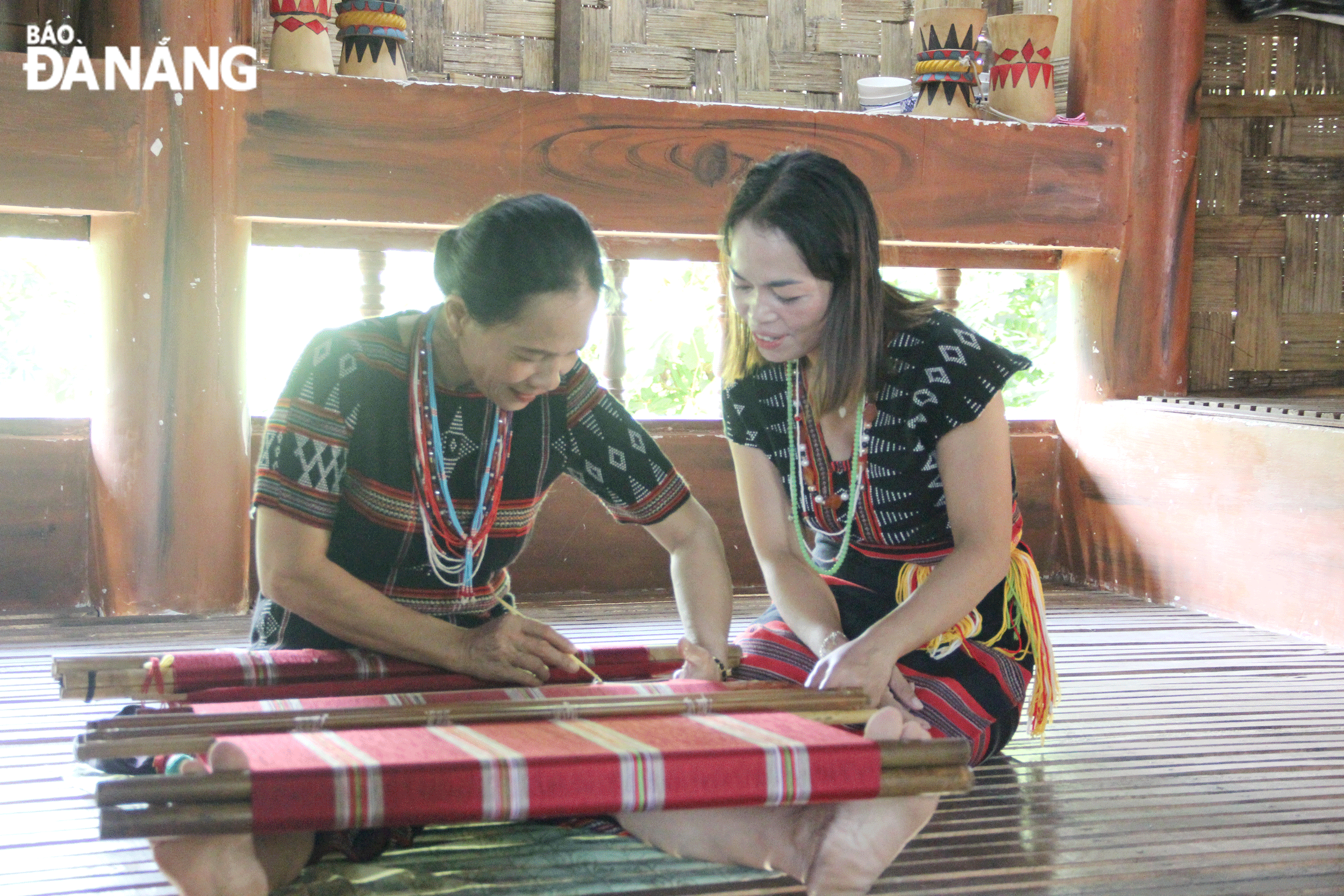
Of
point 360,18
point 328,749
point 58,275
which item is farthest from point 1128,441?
point 58,275

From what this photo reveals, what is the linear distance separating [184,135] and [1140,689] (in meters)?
2.42

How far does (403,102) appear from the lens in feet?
10.4

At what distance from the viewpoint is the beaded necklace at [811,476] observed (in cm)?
202

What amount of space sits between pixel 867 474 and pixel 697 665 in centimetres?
43

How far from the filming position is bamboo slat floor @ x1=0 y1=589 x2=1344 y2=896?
1.64 meters

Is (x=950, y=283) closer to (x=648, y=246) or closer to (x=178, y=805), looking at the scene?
(x=648, y=246)

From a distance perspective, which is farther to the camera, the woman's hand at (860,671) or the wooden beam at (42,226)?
the wooden beam at (42,226)

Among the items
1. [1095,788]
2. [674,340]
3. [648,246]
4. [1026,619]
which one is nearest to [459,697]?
[1026,619]

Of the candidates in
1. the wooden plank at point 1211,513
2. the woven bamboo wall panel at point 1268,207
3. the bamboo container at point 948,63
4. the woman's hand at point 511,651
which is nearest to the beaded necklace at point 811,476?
the woman's hand at point 511,651

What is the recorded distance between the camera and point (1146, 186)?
377 centimetres

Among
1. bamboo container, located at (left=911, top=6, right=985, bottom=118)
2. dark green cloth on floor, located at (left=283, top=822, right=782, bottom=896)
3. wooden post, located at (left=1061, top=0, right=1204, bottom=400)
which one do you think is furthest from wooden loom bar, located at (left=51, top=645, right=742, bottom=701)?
wooden post, located at (left=1061, top=0, right=1204, bottom=400)

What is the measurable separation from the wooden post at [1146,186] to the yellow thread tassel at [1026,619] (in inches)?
77.3

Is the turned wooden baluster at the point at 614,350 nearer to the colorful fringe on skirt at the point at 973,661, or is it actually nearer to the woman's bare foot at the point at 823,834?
the colorful fringe on skirt at the point at 973,661

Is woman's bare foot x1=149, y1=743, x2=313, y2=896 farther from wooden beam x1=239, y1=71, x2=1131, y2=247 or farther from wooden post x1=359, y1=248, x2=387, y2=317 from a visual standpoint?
wooden post x1=359, y1=248, x2=387, y2=317
